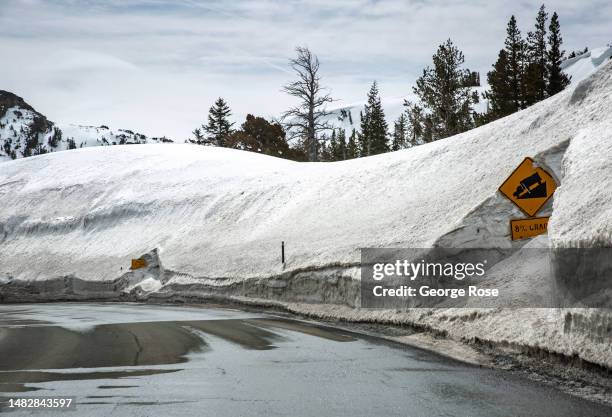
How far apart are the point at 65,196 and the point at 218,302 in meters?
23.2

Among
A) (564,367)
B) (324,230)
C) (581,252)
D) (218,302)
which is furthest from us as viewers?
(218,302)

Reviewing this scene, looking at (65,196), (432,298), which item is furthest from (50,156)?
(432,298)

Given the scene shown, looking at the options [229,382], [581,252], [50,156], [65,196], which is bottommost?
[229,382]

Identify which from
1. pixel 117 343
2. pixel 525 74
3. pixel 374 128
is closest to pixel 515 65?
pixel 525 74

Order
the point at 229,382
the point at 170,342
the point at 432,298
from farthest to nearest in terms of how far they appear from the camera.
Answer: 1. the point at 432,298
2. the point at 170,342
3. the point at 229,382

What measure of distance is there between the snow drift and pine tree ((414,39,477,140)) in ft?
40.7

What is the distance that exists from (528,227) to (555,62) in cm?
3792

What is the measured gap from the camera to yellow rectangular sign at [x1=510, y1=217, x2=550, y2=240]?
39.2 feet

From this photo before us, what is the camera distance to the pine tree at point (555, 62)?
44.4 metres

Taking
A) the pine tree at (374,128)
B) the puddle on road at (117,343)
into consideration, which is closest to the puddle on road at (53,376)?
the puddle on road at (117,343)

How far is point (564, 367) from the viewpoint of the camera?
25.1 feet

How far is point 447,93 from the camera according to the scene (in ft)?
138

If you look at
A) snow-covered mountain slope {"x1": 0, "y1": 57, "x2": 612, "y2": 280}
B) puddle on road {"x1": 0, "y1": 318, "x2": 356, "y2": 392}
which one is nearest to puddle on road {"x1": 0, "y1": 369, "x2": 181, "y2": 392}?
puddle on road {"x1": 0, "y1": 318, "x2": 356, "y2": 392}

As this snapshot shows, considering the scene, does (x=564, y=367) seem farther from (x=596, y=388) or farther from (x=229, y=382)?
(x=229, y=382)
